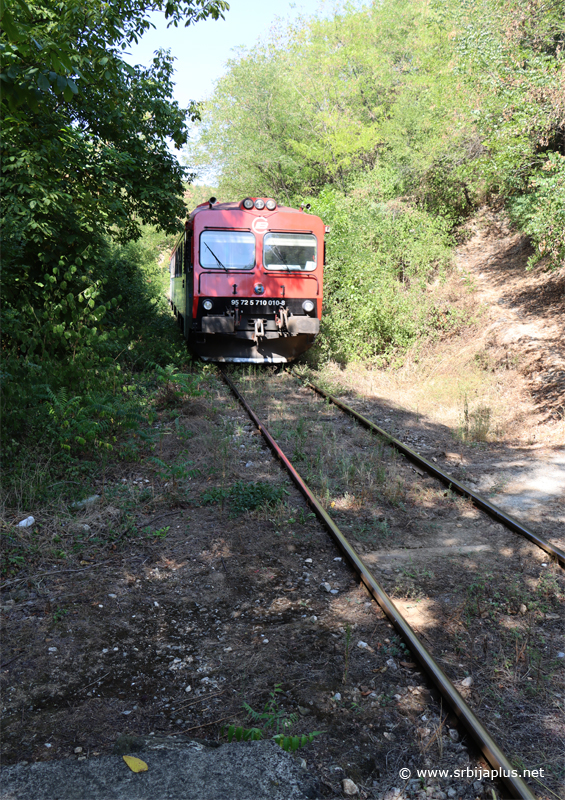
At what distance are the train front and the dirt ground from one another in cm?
412

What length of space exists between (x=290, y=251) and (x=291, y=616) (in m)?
8.86

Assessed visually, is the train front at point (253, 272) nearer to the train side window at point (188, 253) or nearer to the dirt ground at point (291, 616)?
the train side window at point (188, 253)

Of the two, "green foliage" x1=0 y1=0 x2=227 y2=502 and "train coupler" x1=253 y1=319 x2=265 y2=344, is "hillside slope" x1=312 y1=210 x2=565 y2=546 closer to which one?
"train coupler" x1=253 y1=319 x2=265 y2=344

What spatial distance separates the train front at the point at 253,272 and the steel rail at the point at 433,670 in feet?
20.2

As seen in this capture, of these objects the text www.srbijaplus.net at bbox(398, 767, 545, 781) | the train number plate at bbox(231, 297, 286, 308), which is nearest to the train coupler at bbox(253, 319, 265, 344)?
the train number plate at bbox(231, 297, 286, 308)

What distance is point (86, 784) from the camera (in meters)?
2.31

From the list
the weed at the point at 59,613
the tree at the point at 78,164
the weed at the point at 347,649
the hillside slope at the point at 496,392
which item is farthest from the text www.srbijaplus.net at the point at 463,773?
the tree at the point at 78,164

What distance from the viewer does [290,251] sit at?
11.6 m

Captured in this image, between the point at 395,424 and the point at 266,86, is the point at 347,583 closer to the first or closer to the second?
the point at 395,424

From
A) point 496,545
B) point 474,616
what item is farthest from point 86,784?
point 496,545

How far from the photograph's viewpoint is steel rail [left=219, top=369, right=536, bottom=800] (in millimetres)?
2504

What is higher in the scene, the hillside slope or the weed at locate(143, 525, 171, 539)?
the hillside slope

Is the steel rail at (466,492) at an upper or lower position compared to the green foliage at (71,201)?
lower

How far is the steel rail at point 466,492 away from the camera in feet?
15.5
